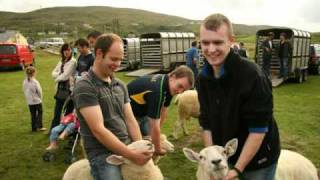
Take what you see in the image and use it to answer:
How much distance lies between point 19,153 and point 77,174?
431 centimetres

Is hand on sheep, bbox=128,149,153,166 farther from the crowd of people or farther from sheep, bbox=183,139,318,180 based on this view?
sheep, bbox=183,139,318,180

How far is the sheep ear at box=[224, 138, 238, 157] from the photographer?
2690 mm

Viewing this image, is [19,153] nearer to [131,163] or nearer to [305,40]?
[131,163]

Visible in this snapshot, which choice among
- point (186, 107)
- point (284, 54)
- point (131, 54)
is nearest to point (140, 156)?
point (186, 107)

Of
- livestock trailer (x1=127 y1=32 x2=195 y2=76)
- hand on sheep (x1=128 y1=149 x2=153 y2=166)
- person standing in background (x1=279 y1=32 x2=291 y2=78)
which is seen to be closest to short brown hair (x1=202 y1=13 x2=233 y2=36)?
hand on sheep (x1=128 y1=149 x2=153 y2=166)

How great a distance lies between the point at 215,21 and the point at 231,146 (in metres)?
0.79

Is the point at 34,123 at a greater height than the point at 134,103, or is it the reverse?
the point at 134,103

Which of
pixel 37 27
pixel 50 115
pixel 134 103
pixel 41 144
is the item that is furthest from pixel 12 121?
pixel 37 27

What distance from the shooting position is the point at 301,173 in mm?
3965

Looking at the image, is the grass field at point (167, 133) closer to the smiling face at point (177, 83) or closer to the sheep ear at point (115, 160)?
the smiling face at point (177, 83)

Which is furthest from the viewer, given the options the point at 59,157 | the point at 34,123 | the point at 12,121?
the point at 12,121

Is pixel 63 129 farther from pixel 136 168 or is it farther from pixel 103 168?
pixel 103 168

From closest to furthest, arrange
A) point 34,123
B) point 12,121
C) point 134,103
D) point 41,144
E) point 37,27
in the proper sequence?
point 134,103 < point 41,144 < point 34,123 < point 12,121 < point 37,27

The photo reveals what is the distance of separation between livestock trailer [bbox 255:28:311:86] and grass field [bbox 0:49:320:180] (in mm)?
2759
